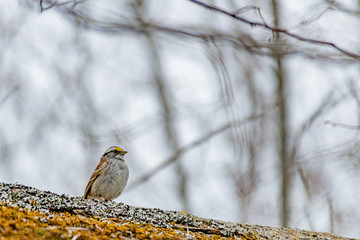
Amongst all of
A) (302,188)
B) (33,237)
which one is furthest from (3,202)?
(302,188)

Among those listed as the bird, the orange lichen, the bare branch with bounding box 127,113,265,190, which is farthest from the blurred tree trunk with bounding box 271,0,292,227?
the orange lichen

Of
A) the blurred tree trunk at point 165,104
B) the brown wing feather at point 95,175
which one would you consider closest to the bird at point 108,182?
the brown wing feather at point 95,175

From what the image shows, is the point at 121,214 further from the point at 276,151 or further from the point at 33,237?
the point at 276,151

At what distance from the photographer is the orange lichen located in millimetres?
1676

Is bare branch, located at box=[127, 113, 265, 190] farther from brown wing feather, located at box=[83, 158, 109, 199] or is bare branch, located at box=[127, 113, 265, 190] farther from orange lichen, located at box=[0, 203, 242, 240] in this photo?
orange lichen, located at box=[0, 203, 242, 240]

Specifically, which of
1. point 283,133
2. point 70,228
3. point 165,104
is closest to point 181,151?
point 283,133

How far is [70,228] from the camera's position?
1.79 meters

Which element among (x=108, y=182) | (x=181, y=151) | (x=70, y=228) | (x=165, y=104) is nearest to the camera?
(x=70, y=228)

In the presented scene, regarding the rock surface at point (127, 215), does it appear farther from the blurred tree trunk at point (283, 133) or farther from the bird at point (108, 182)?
the blurred tree trunk at point (283, 133)

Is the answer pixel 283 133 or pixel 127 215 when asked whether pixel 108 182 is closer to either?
pixel 127 215

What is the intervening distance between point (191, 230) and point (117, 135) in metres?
5.21

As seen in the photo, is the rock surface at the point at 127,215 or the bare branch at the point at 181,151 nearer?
the rock surface at the point at 127,215

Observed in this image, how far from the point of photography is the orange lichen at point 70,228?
66.0 inches

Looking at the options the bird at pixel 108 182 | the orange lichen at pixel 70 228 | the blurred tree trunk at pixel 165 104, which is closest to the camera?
the orange lichen at pixel 70 228
